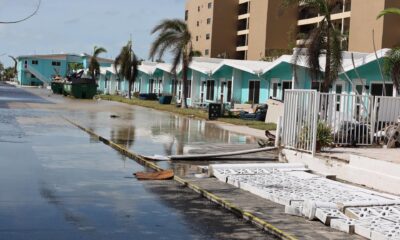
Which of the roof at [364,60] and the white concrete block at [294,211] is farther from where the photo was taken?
the roof at [364,60]

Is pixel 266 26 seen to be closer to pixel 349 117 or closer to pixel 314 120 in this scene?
pixel 349 117

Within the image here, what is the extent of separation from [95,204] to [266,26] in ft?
204

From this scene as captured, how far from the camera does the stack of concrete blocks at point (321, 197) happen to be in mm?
7724

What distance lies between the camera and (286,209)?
8.55 meters

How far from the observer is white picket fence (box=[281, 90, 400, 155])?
13462 millimetres

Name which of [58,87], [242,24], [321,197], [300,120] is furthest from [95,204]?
[242,24]

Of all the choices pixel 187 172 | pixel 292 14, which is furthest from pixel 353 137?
pixel 292 14

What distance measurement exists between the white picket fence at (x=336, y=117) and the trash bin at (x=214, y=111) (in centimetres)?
1775

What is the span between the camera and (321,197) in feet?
31.6

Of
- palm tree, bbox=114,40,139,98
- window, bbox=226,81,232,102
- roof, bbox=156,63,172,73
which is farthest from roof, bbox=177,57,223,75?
palm tree, bbox=114,40,139,98

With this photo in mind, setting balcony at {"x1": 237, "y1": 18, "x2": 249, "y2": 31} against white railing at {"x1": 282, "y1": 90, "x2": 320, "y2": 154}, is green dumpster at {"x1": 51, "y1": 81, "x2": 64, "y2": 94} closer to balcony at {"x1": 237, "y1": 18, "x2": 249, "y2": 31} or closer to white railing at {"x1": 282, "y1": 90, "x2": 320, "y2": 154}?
balcony at {"x1": 237, "y1": 18, "x2": 249, "y2": 31}

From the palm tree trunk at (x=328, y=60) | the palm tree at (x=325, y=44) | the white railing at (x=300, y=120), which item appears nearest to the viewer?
the white railing at (x=300, y=120)

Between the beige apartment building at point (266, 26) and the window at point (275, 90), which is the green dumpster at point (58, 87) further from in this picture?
the window at point (275, 90)

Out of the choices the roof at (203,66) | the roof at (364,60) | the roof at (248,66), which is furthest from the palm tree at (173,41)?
the roof at (364,60)
